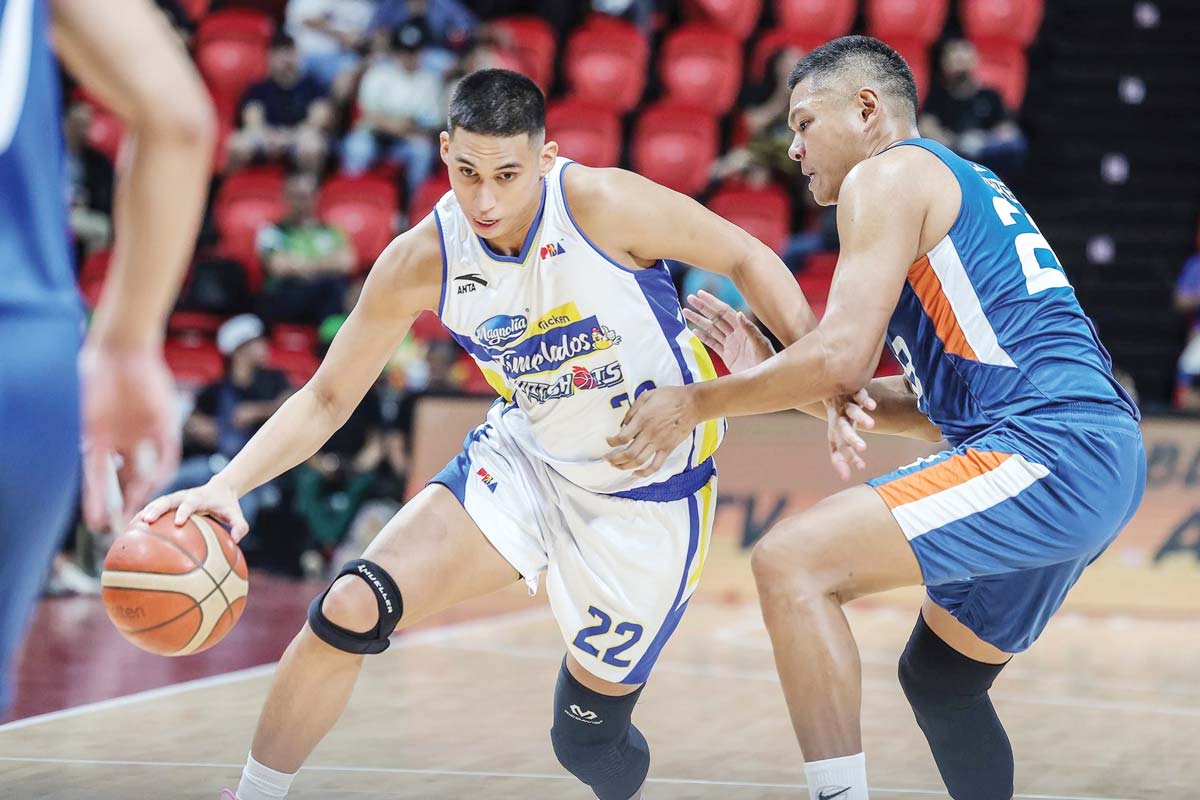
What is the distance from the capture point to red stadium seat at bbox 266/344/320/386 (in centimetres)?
987

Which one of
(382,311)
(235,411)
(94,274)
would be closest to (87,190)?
(94,274)

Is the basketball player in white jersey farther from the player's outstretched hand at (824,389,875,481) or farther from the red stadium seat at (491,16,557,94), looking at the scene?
the red stadium seat at (491,16,557,94)

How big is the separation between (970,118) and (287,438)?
8188 mm

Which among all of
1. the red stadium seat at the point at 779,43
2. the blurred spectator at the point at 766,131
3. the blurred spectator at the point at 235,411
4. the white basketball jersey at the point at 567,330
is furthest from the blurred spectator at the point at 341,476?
the white basketball jersey at the point at 567,330

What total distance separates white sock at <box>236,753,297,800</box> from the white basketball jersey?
1.04m

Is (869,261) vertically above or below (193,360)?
above

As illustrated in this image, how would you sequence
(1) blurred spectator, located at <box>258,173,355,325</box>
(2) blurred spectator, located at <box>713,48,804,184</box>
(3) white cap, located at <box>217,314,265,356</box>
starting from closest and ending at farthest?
(3) white cap, located at <box>217,314,265,356</box> → (1) blurred spectator, located at <box>258,173,355,325</box> → (2) blurred spectator, located at <box>713,48,804,184</box>

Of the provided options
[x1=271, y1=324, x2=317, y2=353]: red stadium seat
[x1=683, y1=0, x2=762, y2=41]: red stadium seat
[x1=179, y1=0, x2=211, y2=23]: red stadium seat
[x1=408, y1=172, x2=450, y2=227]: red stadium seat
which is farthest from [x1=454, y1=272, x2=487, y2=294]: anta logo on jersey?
[x1=179, y1=0, x2=211, y2=23]: red stadium seat

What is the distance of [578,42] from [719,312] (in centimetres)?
896

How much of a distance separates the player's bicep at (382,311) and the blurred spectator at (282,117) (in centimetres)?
781

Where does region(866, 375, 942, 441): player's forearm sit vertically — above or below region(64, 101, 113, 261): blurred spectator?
above

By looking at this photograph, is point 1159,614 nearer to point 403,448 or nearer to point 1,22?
point 403,448

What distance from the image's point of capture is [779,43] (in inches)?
483

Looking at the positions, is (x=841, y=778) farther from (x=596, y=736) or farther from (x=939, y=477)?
→ (x=596, y=736)
